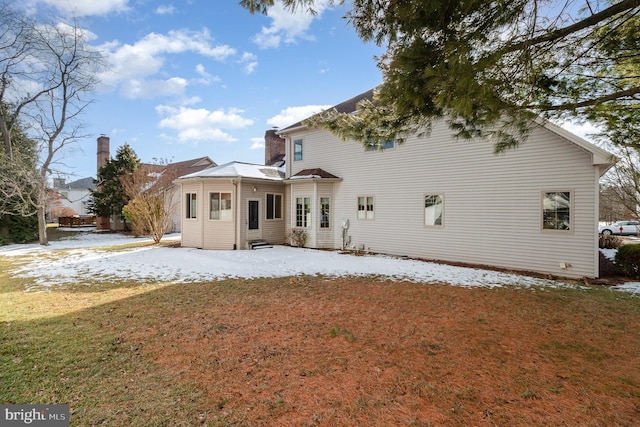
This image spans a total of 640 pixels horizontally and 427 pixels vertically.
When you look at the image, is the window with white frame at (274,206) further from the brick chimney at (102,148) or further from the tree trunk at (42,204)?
the brick chimney at (102,148)

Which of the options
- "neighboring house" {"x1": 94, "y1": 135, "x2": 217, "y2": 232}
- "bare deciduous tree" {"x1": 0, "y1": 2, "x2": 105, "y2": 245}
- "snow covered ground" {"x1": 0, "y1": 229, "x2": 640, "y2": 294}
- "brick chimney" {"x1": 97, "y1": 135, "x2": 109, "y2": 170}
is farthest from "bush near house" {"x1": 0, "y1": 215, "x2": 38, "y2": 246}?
"brick chimney" {"x1": 97, "y1": 135, "x2": 109, "y2": 170}

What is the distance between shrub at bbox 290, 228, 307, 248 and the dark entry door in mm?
1764

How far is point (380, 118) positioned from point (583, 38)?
10.5ft

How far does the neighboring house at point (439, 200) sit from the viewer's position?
845 centimetres

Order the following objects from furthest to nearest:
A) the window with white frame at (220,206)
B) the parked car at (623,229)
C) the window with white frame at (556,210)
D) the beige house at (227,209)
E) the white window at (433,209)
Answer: the parked car at (623,229), the window with white frame at (220,206), the beige house at (227,209), the white window at (433,209), the window with white frame at (556,210)

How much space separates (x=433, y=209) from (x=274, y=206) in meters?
7.62

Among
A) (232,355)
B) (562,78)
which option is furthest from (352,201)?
(232,355)

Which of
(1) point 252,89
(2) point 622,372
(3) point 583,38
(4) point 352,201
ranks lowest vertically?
(2) point 622,372

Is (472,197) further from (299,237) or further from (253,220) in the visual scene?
(253,220)

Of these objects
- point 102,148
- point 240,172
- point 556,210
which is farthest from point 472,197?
point 102,148

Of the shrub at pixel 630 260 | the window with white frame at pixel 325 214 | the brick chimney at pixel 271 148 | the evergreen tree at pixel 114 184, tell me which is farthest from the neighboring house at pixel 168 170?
the shrub at pixel 630 260

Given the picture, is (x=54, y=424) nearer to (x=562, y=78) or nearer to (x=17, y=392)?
(x=17, y=392)

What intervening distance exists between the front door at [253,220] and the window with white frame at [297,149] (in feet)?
10.2

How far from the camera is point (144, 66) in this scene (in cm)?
1255
